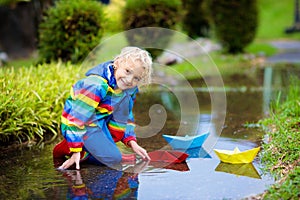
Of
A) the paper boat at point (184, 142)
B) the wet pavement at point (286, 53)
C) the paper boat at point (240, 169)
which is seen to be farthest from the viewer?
the wet pavement at point (286, 53)

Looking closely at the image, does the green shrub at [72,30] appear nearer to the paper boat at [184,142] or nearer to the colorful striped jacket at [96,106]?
the paper boat at [184,142]

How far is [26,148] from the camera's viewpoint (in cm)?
501

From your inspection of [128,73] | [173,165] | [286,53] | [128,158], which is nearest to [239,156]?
[173,165]

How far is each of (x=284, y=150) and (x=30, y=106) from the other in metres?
2.56

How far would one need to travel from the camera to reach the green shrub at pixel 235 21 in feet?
46.3

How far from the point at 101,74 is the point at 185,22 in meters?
13.3

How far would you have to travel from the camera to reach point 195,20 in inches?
681

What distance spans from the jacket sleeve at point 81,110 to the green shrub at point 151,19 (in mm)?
5769

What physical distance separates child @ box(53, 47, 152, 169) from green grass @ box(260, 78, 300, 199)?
1.06 m

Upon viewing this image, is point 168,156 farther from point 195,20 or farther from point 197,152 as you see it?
point 195,20

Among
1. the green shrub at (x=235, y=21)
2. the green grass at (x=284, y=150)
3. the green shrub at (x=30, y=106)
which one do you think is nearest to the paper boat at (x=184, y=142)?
the green grass at (x=284, y=150)

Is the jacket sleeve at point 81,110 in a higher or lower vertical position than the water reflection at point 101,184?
higher

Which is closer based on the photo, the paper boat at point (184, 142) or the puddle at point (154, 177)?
the puddle at point (154, 177)

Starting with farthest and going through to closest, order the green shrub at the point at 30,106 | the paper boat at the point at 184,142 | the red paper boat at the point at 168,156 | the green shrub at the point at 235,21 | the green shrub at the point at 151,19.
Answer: the green shrub at the point at 235,21 → the green shrub at the point at 151,19 → the green shrub at the point at 30,106 → the paper boat at the point at 184,142 → the red paper boat at the point at 168,156
